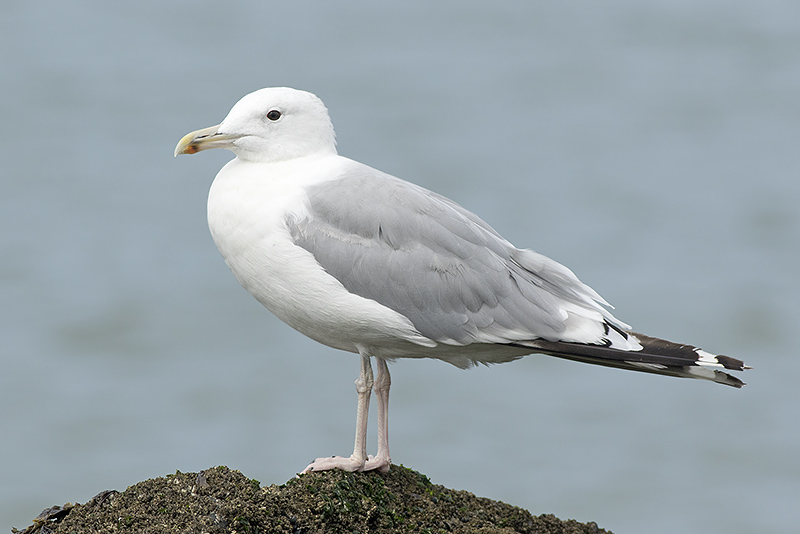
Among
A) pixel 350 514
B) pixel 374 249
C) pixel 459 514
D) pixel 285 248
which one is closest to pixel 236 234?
pixel 285 248

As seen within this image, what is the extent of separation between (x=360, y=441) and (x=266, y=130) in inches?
64.5

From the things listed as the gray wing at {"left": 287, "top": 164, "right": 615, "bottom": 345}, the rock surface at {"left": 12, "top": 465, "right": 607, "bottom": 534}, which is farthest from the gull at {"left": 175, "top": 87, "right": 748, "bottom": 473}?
the rock surface at {"left": 12, "top": 465, "right": 607, "bottom": 534}

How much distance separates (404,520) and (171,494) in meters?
1.07

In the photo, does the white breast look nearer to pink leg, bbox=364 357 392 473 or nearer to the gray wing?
the gray wing

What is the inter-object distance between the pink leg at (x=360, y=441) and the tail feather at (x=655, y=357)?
81 cm

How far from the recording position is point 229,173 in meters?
4.82

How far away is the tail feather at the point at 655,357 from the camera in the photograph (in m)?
4.38

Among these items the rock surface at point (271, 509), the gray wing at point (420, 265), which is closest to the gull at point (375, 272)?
the gray wing at point (420, 265)

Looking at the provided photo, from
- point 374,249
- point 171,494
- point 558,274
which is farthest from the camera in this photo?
point 558,274

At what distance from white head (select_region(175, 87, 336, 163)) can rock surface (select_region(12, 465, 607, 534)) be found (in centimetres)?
160

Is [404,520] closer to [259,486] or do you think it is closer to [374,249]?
[259,486]

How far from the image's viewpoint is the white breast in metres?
4.46

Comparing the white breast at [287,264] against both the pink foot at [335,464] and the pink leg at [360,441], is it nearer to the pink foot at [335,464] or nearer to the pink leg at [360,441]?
the pink leg at [360,441]

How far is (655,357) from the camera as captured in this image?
14.5 ft
